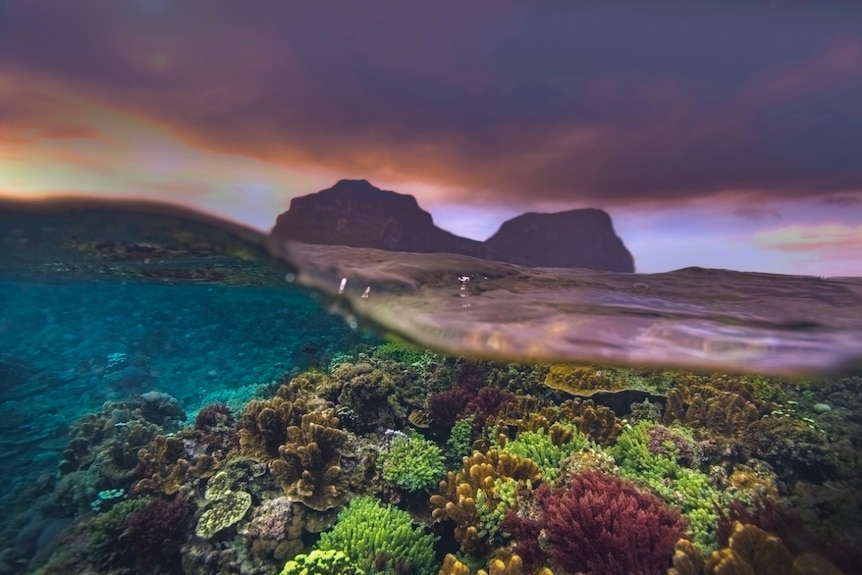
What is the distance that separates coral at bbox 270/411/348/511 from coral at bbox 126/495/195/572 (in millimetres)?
1832

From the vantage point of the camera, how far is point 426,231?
339 inches

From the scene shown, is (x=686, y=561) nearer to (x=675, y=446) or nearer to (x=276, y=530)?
(x=675, y=446)

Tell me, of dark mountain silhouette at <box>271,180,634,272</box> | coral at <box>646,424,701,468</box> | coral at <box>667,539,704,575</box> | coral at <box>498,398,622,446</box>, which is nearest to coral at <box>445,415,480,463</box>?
coral at <box>498,398,622,446</box>

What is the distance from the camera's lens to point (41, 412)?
51.3 feet

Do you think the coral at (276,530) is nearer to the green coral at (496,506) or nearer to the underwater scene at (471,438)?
the underwater scene at (471,438)

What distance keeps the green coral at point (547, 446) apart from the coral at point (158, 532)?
239 inches

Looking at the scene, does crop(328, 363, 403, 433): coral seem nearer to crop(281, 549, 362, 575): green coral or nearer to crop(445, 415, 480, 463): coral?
crop(445, 415, 480, 463): coral

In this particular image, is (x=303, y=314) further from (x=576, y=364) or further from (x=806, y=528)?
(x=806, y=528)

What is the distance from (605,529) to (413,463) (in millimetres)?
3687

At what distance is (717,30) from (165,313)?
90.5 ft

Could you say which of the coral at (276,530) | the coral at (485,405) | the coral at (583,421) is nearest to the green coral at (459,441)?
the coral at (485,405)

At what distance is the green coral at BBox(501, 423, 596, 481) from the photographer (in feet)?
25.0

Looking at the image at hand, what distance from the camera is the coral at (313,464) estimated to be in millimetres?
7449

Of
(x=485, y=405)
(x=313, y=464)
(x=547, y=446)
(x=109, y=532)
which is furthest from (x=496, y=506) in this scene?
(x=109, y=532)
